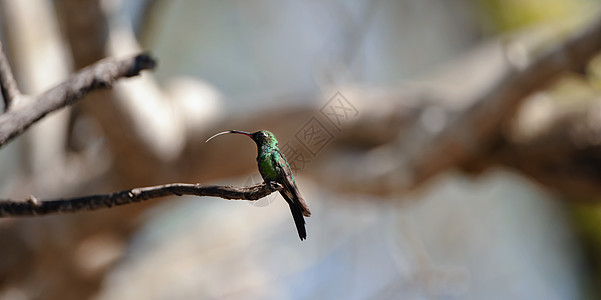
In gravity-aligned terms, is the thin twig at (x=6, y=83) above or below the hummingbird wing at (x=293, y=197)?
above

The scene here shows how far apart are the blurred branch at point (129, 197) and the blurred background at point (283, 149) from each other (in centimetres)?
6

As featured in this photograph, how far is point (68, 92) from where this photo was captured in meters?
0.98

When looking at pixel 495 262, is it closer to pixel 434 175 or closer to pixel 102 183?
pixel 434 175

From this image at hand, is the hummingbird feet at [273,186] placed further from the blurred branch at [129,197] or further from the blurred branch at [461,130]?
the blurred branch at [461,130]

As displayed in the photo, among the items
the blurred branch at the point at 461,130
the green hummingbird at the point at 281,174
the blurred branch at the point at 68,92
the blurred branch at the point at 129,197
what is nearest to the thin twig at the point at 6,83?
the blurred branch at the point at 68,92

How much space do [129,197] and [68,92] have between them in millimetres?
293

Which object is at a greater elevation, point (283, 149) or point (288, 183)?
point (288, 183)

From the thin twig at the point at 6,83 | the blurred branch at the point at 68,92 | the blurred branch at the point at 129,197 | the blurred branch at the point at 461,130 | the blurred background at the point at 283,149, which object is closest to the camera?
the blurred branch at the point at 129,197

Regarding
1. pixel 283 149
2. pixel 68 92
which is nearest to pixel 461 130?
pixel 283 149

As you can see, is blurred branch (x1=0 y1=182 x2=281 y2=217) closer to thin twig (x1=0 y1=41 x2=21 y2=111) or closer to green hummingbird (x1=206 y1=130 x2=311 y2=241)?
green hummingbird (x1=206 y1=130 x2=311 y2=241)

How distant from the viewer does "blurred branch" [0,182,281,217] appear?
0.70m

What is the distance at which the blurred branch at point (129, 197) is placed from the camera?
2.31 ft

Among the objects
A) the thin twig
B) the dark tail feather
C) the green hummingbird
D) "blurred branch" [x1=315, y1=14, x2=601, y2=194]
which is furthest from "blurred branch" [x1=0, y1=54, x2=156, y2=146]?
"blurred branch" [x1=315, y1=14, x2=601, y2=194]

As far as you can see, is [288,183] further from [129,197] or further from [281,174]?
[129,197]
